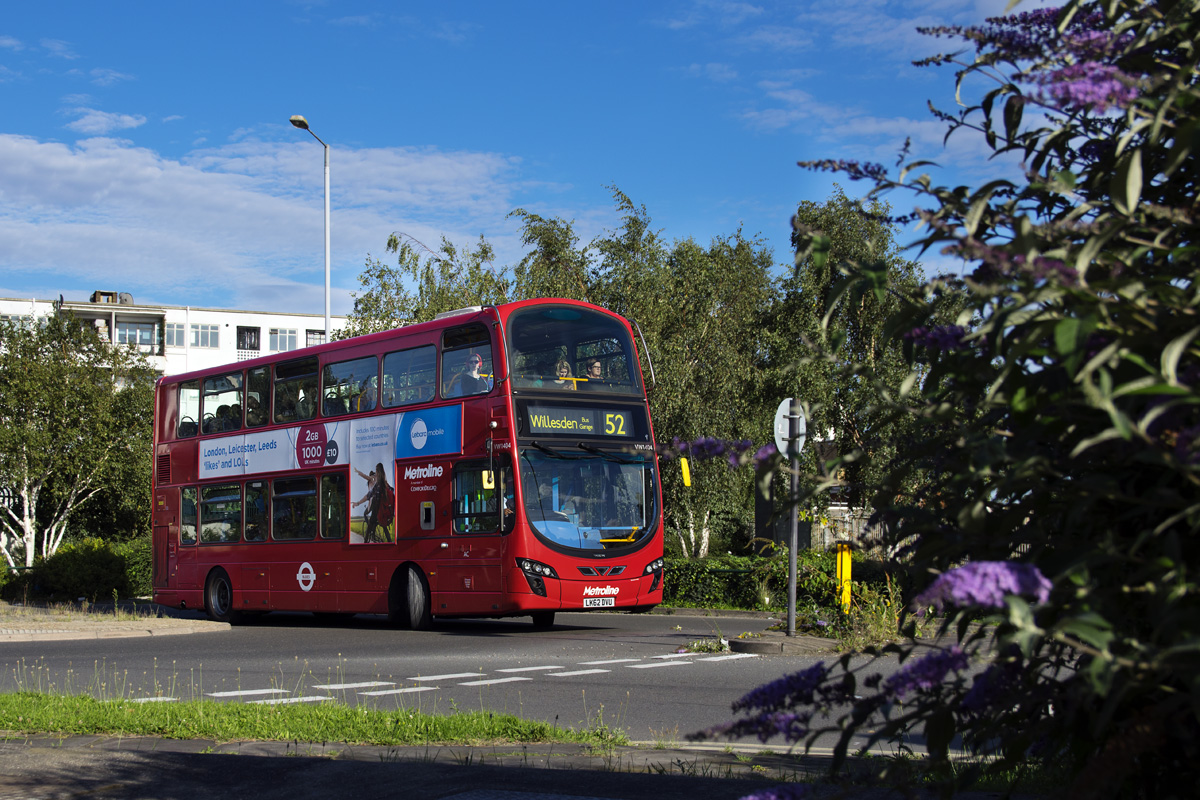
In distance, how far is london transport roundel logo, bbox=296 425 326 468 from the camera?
19562 millimetres

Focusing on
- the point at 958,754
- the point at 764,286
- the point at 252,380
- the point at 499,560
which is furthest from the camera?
the point at 764,286

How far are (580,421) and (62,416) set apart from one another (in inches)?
1156

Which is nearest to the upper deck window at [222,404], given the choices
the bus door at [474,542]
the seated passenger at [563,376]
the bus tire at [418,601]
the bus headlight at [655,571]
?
the bus tire at [418,601]

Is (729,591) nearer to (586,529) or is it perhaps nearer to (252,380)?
(586,529)

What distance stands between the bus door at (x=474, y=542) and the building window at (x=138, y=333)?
235 feet

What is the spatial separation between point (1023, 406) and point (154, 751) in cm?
614

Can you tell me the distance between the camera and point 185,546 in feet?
75.9

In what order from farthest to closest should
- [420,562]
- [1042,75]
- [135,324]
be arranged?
[135,324], [420,562], [1042,75]

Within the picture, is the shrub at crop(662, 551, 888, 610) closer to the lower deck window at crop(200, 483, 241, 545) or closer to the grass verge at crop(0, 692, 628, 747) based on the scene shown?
the lower deck window at crop(200, 483, 241, 545)

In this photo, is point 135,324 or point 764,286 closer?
point 764,286

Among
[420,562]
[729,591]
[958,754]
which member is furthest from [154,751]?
[729,591]

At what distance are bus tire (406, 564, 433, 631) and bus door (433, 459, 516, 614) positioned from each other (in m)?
0.42

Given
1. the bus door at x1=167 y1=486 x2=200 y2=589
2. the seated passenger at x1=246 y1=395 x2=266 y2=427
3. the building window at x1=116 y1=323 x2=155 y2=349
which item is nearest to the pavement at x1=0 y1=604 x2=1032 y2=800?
the seated passenger at x1=246 y1=395 x2=266 y2=427

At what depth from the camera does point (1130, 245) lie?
2.12 m
